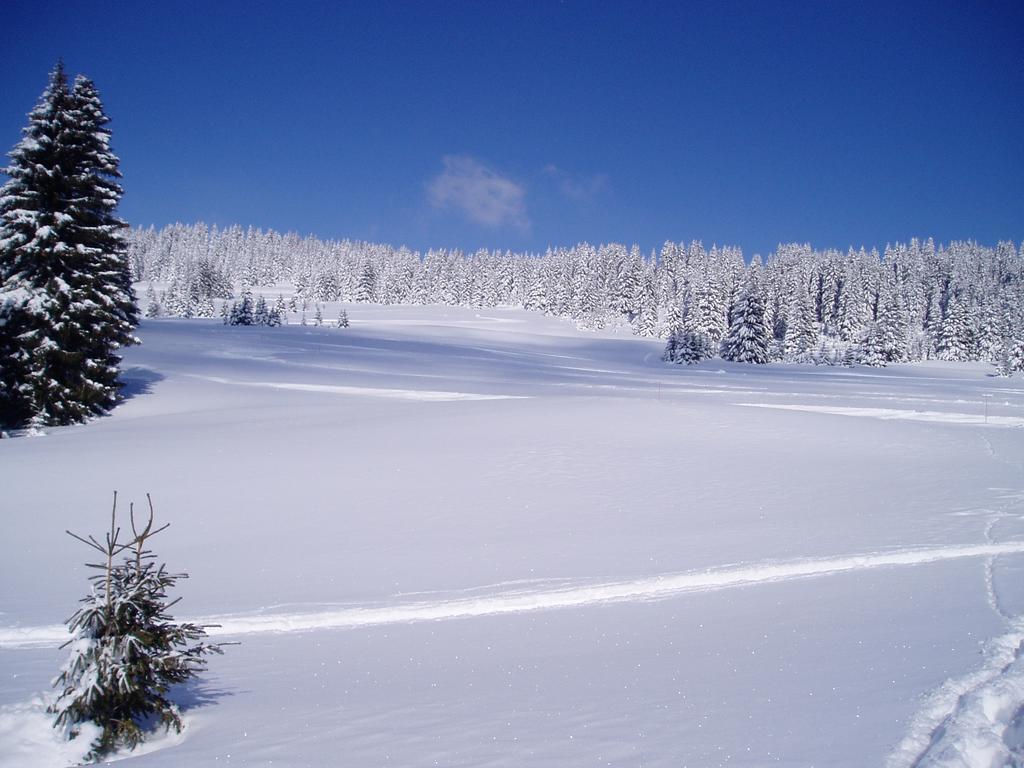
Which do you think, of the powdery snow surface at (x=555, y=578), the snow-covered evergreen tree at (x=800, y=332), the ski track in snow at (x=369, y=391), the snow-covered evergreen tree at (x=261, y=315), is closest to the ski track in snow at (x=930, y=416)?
the powdery snow surface at (x=555, y=578)

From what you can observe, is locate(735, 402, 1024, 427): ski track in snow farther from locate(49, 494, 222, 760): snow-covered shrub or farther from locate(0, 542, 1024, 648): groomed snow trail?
locate(49, 494, 222, 760): snow-covered shrub

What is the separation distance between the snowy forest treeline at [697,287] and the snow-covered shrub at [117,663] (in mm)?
59228

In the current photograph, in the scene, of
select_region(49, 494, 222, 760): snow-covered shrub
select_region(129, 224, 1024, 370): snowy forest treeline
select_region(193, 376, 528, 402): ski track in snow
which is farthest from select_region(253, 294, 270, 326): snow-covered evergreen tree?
select_region(49, 494, 222, 760): snow-covered shrub

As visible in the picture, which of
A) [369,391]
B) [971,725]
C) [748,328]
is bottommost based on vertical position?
[369,391]

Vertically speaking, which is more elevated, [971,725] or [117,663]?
[971,725]

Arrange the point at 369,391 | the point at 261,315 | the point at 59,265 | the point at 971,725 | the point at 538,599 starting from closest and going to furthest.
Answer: the point at 971,725 < the point at 538,599 < the point at 59,265 < the point at 369,391 < the point at 261,315

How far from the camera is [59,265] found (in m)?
21.3

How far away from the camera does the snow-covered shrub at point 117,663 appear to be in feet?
14.8

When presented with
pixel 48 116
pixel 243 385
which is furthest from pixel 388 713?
pixel 243 385

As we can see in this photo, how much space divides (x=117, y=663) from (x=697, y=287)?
84.7m

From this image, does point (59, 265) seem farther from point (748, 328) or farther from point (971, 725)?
point (748, 328)

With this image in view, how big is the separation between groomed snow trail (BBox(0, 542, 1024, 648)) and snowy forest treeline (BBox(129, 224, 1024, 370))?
5265 centimetres

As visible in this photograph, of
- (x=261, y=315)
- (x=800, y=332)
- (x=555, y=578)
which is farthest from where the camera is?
(x=800, y=332)

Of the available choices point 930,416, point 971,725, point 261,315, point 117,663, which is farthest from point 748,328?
point 117,663
